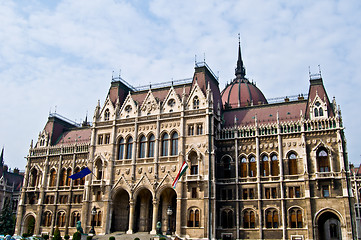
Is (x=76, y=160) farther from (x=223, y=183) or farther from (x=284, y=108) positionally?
(x=284, y=108)

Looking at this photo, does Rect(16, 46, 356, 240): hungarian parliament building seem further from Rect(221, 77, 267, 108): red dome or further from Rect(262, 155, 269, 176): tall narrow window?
Rect(221, 77, 267, 108): red dome

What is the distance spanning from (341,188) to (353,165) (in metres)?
43.5

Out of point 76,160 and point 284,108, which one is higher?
point 284,108

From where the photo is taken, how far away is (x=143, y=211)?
52.7 metres

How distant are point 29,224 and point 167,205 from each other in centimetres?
2691

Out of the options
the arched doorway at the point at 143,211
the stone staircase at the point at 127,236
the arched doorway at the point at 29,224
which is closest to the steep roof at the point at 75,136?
the arched doorway at the point at 29,224

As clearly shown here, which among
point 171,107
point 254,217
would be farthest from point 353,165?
point 171,107

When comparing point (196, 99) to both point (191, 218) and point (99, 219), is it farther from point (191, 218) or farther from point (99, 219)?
point (99, 219)

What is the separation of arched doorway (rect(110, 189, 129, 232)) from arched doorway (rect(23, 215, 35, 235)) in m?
17.7

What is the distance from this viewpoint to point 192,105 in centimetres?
5231

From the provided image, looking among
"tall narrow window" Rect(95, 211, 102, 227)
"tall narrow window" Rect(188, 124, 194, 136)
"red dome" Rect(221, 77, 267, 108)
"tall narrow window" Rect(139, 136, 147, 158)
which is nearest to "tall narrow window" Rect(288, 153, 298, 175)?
"tall narrow window" Rect(188, 124, 194, 136)

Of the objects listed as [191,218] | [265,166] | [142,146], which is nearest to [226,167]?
[265,166]

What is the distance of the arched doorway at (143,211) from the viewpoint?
51906 millimetres

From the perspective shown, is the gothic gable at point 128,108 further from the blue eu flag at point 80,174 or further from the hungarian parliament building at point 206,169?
the blue eu flag at point 80,174
